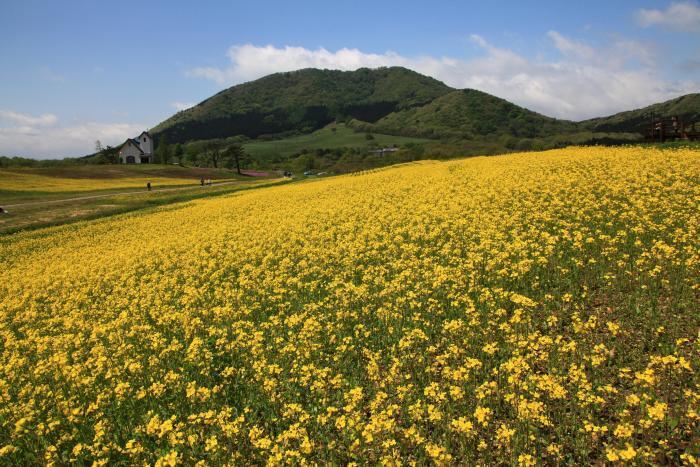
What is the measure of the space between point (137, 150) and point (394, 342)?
141 m

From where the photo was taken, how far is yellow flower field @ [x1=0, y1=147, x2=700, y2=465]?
19.7 feet

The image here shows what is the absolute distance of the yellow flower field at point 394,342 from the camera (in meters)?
6.01

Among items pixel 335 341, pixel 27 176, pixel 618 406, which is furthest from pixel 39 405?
pixel 27 176

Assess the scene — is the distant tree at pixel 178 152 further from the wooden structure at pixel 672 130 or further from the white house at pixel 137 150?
the wooden structure at pixel 672 130

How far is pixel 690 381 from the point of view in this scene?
6445 mm

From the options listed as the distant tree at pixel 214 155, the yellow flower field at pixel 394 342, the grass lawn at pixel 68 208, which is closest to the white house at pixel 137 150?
the distant tree at pixel 214 155

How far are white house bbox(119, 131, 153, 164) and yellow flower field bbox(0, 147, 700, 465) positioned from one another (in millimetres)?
122470

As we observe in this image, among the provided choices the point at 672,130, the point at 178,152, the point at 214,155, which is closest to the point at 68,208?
the point at 672,130

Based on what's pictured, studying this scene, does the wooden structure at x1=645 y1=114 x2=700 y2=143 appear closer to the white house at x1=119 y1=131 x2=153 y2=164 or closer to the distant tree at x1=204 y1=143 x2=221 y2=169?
the distant tree at x1=204 y1=143 x2=221 y2=169

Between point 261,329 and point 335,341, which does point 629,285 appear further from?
point 261,329

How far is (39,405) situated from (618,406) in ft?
33.9

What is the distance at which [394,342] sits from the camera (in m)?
8.87

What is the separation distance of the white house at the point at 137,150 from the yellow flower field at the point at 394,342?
122470 mm

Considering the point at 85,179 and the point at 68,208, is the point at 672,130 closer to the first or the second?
the point at 68,208
